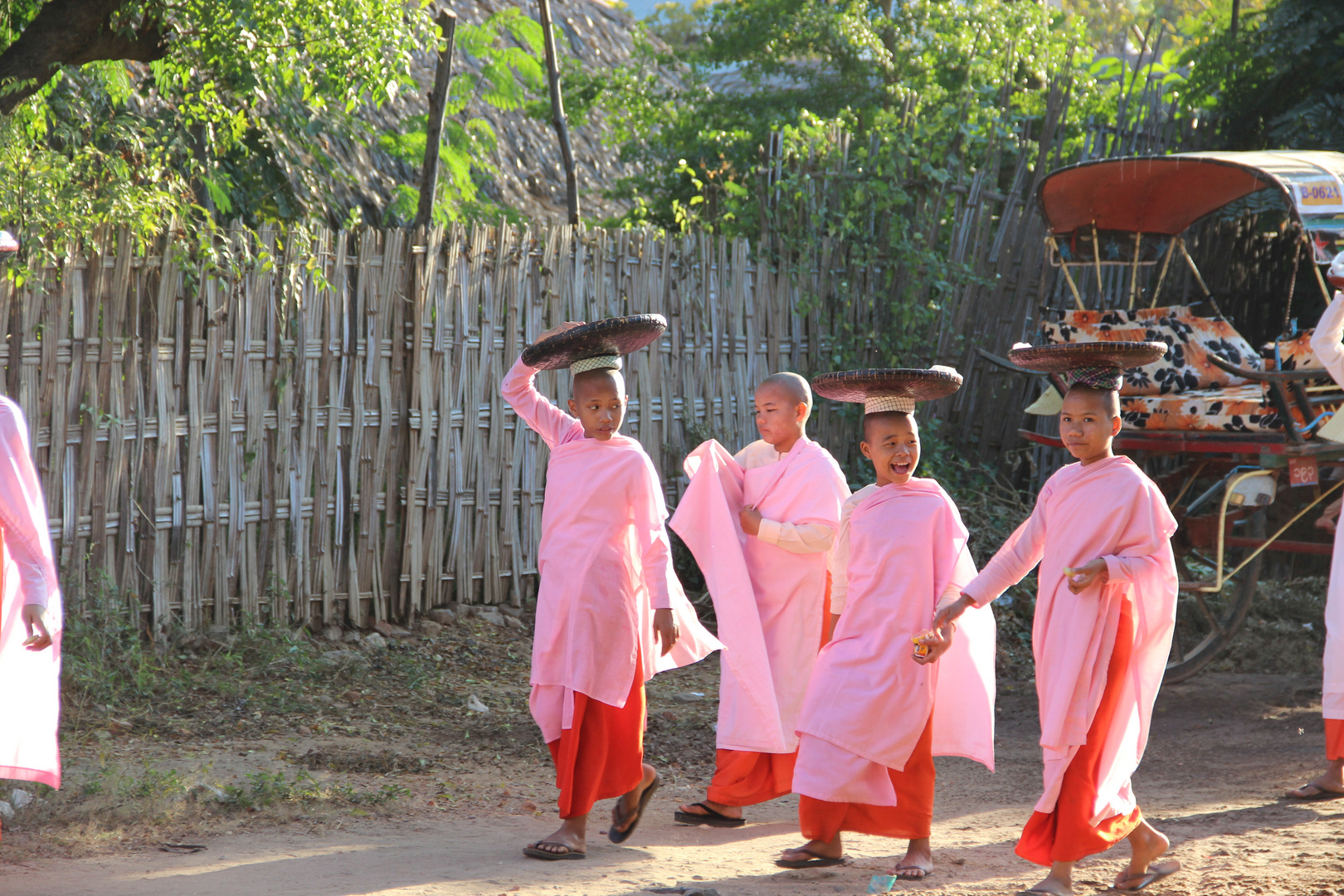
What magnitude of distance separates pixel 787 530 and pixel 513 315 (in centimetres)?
317

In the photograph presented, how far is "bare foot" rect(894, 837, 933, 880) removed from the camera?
383 cm

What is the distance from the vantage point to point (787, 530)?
14.6ft

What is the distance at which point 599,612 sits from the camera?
412 cm

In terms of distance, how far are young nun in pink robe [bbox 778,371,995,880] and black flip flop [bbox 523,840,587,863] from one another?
0.69m

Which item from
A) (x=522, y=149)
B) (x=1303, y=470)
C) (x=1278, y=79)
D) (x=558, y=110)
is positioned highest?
(x=522, y=149)

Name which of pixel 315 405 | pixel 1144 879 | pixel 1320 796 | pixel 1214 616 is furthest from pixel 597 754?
pixel 1214 616

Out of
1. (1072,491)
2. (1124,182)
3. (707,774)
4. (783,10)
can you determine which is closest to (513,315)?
(707,774)

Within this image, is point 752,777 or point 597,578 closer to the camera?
point 597,578

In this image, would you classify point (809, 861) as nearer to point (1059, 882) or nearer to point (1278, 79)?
point (1059, 882)

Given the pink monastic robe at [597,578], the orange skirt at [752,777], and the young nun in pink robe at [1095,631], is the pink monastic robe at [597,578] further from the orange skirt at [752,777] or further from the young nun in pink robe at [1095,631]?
the young nun in pink robe at [1095,631]

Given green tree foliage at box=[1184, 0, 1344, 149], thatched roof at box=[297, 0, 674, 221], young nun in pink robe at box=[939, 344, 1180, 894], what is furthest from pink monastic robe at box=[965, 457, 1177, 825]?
thatched roof at box=[297, 0, 674, 221]

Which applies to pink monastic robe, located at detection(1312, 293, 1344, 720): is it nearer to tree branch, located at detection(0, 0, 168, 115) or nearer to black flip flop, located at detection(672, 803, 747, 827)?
black flip flop, located at detection(672, 803, 747, 827)

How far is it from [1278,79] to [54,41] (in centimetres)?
845

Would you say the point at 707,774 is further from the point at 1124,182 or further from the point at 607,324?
the point at 1124,182
